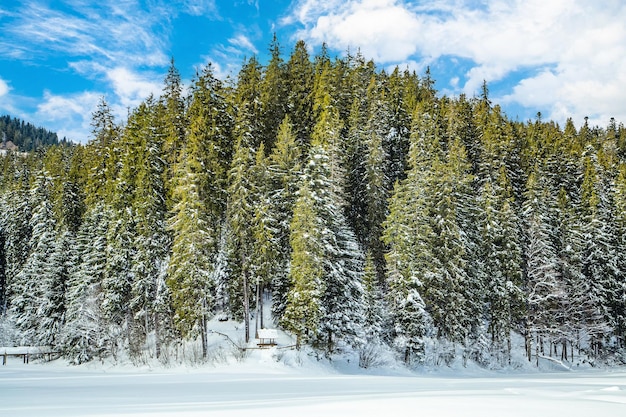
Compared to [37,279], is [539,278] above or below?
below

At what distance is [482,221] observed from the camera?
4184 cm

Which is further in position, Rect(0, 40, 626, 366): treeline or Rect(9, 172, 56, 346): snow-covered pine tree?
A: Rect(9, 172, 56, 346): snow-covered pine tree

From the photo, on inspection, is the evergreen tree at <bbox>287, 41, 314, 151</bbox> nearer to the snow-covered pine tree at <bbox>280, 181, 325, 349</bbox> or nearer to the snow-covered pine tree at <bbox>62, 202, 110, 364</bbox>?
the snow-covered pine tree at <bbox>280, 181, 325, 349</bbox>

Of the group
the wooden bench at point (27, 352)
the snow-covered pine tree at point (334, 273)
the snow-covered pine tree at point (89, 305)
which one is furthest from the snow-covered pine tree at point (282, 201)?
the wooden bench at point (27, 352)

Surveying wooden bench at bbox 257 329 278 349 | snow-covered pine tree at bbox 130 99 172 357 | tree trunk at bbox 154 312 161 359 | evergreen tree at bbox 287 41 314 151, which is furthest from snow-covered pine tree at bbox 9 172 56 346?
evergreen tree at bbox 287 41 314 151

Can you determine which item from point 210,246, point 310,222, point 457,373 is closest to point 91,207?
point 210,246

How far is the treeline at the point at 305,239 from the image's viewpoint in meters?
32.6

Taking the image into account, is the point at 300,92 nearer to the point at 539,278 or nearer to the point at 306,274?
the point at 306,274

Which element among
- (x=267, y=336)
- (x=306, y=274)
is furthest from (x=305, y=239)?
(x=267, y=336)

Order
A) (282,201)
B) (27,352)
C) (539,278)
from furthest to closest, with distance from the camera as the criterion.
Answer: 1. (27,352)
2. (539,278)
3. (282,201)

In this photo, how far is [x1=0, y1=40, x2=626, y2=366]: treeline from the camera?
32594 mm

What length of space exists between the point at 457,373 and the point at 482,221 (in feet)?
47.2

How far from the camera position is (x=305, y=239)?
101 ft

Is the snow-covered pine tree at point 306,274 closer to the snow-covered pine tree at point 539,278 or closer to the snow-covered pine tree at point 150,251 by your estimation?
the snow-covered pine tree at point 150,251
